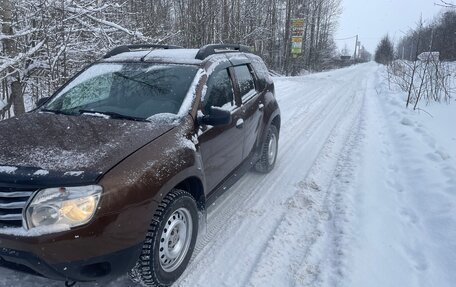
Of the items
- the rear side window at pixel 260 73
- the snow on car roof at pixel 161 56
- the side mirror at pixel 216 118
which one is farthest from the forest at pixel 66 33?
the side mirror at pixel 216 118

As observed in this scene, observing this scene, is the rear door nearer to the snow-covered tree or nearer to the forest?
the forest

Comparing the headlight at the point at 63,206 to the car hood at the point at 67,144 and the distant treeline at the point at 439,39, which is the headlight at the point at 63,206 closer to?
the car hood at the point at 67,144

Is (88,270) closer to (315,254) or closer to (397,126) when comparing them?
(315,254)

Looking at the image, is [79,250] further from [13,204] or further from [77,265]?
[13,204]

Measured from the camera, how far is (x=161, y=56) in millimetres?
4051

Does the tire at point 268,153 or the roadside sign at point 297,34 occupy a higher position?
the roadside sign at point 297,34

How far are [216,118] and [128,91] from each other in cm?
101

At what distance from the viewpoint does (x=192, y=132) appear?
10.7ft

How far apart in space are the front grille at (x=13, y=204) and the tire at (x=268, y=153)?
349 centimetres

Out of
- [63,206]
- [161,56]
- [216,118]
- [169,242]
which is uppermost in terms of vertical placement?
[161,56]

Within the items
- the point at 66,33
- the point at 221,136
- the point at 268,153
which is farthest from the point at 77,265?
the point at 66,33

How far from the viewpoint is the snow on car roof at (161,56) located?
155 inches

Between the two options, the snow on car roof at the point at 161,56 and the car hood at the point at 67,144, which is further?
the snow on car roof at the point at 161,56

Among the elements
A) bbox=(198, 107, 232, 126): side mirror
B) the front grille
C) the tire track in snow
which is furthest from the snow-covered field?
bbox=(198, 107, 232, 126): side mirror
